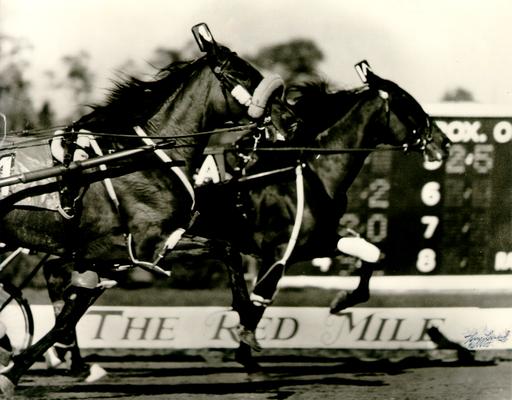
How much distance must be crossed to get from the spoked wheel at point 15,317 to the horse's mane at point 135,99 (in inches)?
60.3

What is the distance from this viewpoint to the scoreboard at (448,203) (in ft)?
25.5

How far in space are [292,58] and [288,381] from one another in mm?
2617

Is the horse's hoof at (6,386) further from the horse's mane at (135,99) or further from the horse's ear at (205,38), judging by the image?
the horse's ear at (205,38)

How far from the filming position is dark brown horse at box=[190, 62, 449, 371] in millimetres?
6770

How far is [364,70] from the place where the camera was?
6.88 m

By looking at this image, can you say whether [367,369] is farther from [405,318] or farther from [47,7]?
[47,7]

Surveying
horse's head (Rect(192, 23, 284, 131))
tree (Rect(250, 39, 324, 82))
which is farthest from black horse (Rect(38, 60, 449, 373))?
horse's head (Rect(192, 23, 284, 131))

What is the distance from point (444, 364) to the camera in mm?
7535

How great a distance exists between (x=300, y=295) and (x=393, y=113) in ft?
6.15

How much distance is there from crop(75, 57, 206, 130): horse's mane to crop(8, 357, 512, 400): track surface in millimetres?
1849

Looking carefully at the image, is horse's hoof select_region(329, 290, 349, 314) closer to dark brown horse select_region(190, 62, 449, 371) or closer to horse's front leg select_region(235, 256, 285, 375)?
dark brown horse select_region(190, 62, 449, 371)

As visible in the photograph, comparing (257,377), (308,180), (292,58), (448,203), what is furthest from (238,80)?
(448,203)

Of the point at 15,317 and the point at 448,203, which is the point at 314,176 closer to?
the point at 448,203

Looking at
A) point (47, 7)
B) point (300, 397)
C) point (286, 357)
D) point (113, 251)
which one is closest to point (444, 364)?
point (286, 357)
